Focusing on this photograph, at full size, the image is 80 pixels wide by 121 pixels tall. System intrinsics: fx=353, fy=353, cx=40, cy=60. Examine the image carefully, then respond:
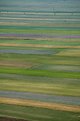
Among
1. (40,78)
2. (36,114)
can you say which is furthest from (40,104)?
(40,78)

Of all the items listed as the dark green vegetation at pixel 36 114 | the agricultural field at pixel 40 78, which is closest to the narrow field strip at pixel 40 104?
the agricultural field at pixel 40 78

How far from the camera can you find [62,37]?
795 inches

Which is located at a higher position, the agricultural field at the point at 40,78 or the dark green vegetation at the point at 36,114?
the agricultural field at the point at 40,78

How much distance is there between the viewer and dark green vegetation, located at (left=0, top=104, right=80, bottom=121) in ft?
25.2

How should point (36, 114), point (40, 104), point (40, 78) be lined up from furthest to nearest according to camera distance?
point (40, 78) < point (40, 104) < point (36, 114)

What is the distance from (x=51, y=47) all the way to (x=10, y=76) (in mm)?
5921

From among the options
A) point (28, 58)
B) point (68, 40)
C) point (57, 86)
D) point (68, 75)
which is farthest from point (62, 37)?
point (57, 86)

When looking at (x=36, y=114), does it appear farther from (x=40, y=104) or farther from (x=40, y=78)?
(x=40, y=78)

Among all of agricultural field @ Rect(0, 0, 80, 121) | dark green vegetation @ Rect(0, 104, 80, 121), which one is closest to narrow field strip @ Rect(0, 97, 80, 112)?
agricultural field @ Rect(0, 0, 80, 121)

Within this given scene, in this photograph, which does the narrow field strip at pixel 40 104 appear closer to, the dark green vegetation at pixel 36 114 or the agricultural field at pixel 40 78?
the agricultural field at pixel 40 78

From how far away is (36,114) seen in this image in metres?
7.91

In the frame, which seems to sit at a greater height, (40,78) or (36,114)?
(40,78)

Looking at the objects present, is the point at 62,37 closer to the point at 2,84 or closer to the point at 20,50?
the point at 20,50

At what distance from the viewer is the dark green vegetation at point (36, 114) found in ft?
25.2
